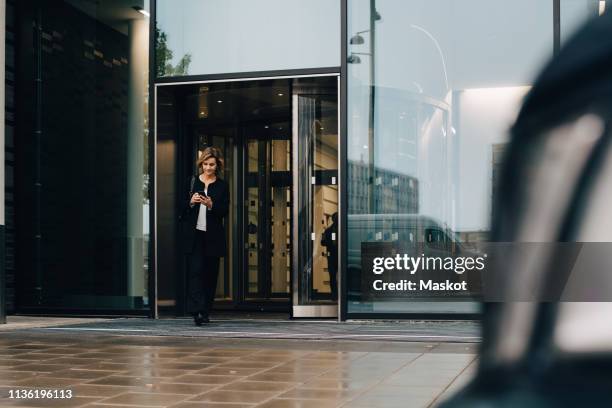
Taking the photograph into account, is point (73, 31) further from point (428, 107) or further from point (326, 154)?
point (428, 107)

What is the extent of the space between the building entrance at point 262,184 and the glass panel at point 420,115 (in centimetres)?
39

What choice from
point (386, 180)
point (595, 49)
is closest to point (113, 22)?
point (386, 180)

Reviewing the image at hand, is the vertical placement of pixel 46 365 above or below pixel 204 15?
below

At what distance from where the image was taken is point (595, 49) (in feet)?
1.75

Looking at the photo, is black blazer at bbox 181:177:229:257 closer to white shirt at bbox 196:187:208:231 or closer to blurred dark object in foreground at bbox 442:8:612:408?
white shirt at bbox 196:187:208:231

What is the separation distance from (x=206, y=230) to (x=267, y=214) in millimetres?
3661

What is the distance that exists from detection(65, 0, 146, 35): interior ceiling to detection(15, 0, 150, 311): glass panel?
1 cm

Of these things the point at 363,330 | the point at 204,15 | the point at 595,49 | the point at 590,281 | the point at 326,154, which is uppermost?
the point at 204,15

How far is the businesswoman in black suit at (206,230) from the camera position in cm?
846

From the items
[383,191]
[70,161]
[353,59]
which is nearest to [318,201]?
A: [383,191]

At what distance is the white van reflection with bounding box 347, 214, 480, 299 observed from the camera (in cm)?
882

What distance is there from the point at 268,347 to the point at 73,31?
5.53 metres

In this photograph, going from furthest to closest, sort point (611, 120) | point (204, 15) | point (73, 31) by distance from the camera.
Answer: point (73, 31)
point (204, 15)
point (611, 120)

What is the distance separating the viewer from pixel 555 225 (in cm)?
56
